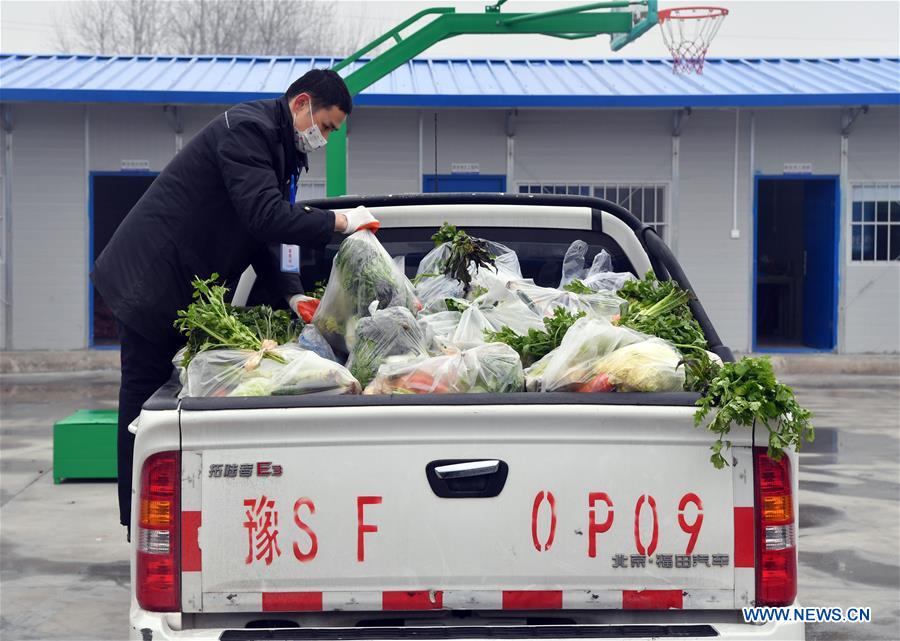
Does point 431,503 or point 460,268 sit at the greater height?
point 460,268

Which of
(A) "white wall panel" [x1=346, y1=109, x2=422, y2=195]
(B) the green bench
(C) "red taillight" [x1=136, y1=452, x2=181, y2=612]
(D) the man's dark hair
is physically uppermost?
(A) "white wall panel" [x1=346, y1=109, x2=422, y2=195]

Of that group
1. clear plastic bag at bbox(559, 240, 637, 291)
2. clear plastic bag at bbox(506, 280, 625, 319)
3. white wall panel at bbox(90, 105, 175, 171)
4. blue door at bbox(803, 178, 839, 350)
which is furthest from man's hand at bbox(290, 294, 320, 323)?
blue door at bbox(803, 178, 839, 350)

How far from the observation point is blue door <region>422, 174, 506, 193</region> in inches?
697

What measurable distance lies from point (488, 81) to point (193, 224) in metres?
13.6

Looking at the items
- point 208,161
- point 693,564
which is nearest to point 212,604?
point 693,564

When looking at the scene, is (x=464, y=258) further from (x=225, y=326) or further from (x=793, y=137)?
(x=793, y=137)

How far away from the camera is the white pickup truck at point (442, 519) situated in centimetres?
312

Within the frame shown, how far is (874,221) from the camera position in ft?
59.4

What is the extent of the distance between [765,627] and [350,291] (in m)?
1.87

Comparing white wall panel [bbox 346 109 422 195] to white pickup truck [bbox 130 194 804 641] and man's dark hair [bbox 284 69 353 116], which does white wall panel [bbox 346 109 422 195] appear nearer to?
man's dark hair [bbox 284 69 353 116]

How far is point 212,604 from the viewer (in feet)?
10.3

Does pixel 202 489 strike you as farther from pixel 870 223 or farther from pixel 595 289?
pixel 870 223

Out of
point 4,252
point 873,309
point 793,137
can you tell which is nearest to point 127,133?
point 4,252

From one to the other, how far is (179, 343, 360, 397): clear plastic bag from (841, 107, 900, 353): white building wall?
51.8 ft
